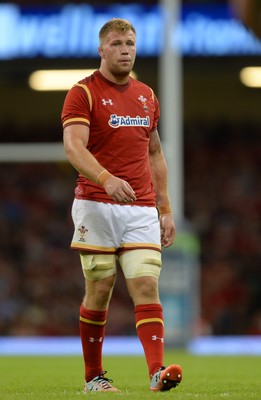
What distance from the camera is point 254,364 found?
32.0 feet

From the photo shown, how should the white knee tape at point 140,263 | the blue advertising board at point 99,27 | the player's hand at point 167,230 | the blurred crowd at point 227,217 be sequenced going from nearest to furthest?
the white knee tape at point 140,263, the player's hand at point 167,230, the blue advertising board at point 99,27, the blurred crowd at point 227,217

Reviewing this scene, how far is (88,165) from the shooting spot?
5.76 metres

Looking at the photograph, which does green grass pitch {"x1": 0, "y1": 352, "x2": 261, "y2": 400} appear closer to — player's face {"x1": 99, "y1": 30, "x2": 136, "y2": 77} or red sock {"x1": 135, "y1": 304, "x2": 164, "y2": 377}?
red sock {"x1": 135, "y1": 304, "x2": 164, "y2": 377}

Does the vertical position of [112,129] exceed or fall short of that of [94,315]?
it exceeds it

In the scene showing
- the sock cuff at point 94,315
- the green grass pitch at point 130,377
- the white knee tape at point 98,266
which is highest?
the white knee tape at point 98,266

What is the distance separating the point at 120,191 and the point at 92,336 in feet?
3.07

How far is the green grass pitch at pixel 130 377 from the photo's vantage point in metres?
5.85

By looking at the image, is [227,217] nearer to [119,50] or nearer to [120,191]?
[119,50]

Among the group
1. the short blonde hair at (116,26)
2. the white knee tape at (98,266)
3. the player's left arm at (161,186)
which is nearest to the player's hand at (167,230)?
the player's left arm at (161,186)

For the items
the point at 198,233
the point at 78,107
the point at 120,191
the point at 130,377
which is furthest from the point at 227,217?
the point at 120,191

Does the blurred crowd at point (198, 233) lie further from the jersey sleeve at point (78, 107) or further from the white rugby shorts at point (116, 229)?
the jersey sleeve at point (78, 107)

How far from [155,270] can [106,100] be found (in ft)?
2.98

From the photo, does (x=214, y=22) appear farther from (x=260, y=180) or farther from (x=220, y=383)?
(x=220, y=383)

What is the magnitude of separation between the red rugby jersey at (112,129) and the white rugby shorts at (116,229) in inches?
2.2
